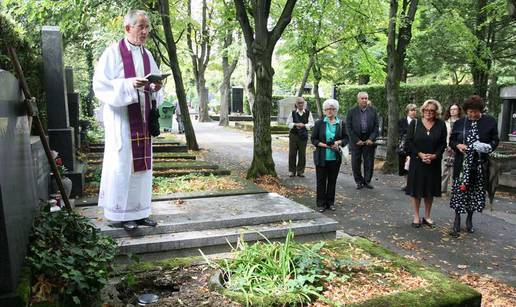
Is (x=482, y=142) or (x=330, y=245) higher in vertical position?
(x=482, y=142)

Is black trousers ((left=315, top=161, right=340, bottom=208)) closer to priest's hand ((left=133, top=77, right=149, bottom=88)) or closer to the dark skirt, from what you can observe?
the dark skirt

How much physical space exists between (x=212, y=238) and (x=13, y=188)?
250 cm

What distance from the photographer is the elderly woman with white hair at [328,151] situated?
24.5 ft

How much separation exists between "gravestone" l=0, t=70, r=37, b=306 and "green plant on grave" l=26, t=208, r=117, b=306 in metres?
0.13

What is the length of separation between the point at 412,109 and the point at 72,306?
8531 mm

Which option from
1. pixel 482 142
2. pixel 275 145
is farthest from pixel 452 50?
pixel 482 142

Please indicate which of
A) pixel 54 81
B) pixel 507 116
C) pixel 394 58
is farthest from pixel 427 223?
pixel 507 116

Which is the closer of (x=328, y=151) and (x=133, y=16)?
(x=133, y=16)

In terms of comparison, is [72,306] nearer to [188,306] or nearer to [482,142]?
[188,306]

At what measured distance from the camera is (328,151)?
24.5 ft

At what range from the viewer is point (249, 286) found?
11.2 ft

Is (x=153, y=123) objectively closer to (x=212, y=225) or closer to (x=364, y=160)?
(x=212, y=225)

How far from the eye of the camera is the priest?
4.61m

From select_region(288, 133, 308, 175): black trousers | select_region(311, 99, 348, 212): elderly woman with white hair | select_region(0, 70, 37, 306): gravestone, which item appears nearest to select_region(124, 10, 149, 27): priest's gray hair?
select_region(0, 70, 37, 306): gravestone
